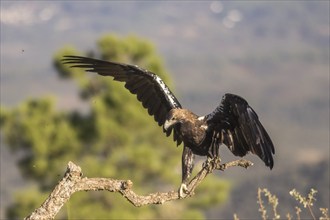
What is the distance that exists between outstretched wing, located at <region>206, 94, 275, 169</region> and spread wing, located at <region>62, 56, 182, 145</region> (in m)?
1.01

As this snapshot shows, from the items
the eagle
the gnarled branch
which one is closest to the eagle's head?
the eagle

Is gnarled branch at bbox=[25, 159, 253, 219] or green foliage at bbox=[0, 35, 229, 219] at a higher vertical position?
green foliage at bbox=[0, 35, 229, 219]

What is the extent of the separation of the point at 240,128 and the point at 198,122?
495 millimetres

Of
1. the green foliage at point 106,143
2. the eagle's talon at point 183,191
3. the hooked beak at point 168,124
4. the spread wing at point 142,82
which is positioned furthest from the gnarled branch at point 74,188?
the green foliage at point 106,143

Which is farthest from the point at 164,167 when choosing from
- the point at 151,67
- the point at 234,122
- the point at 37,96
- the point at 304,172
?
the point at 304,172

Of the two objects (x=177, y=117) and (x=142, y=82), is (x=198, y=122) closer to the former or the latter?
(x=177, y=117)

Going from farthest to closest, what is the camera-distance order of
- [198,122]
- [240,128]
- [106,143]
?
[106,143] → [198,122] → [240,128]

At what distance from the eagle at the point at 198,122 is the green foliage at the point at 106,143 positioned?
20.8m

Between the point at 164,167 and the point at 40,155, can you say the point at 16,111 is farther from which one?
the point at 164,167

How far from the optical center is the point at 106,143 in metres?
33.5

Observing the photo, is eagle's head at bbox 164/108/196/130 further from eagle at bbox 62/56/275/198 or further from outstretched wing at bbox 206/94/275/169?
outstretched wing at bbox 206/94/275/169

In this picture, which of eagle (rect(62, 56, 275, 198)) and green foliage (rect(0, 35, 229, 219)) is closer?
eagle (rect(62, 56, 275, 198))

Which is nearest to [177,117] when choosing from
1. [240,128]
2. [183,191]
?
[240,128]

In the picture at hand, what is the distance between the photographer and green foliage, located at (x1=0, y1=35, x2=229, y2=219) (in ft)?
102
